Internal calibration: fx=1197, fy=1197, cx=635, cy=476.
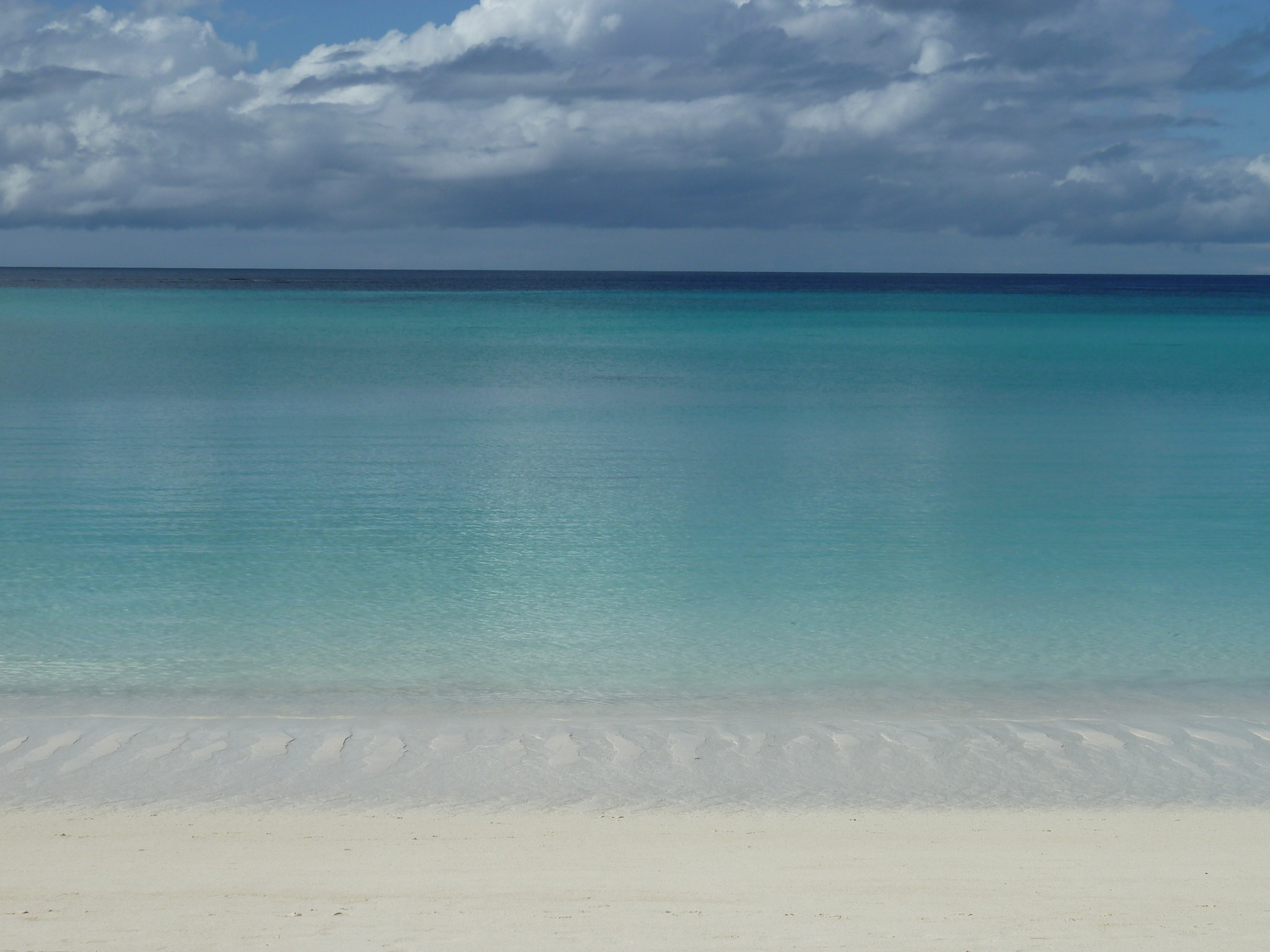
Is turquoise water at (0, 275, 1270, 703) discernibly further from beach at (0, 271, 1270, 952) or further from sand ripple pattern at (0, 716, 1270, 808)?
sand ripple pattern at (0, 716, 1270, 808)

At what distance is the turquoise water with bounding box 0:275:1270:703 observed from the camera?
8430 millimetres

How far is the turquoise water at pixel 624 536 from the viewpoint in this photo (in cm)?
843

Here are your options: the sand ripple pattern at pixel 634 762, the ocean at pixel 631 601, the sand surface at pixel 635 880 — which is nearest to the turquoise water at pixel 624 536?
the ocean at pixel 631 601

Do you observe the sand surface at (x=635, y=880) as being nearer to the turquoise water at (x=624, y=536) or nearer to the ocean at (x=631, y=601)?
the ocean at (x=631, y=601)

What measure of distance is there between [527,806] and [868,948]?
6.79 feet

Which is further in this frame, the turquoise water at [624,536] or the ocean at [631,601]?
the turquoise water at [624,536]

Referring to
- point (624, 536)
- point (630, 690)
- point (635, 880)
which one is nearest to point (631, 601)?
point (630, 690)

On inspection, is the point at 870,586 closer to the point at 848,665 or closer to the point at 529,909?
the point at 848,665

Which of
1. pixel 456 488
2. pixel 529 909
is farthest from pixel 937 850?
pixel 456 488

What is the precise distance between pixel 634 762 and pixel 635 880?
57.4 inches

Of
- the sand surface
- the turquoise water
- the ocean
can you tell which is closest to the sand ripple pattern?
the ocean

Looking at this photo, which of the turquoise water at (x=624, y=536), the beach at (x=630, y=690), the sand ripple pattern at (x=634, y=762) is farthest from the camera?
the turquoise water at (x=624, y=536)

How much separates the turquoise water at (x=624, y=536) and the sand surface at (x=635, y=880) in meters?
2.03

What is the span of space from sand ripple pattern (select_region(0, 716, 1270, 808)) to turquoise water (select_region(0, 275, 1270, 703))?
725 mm
